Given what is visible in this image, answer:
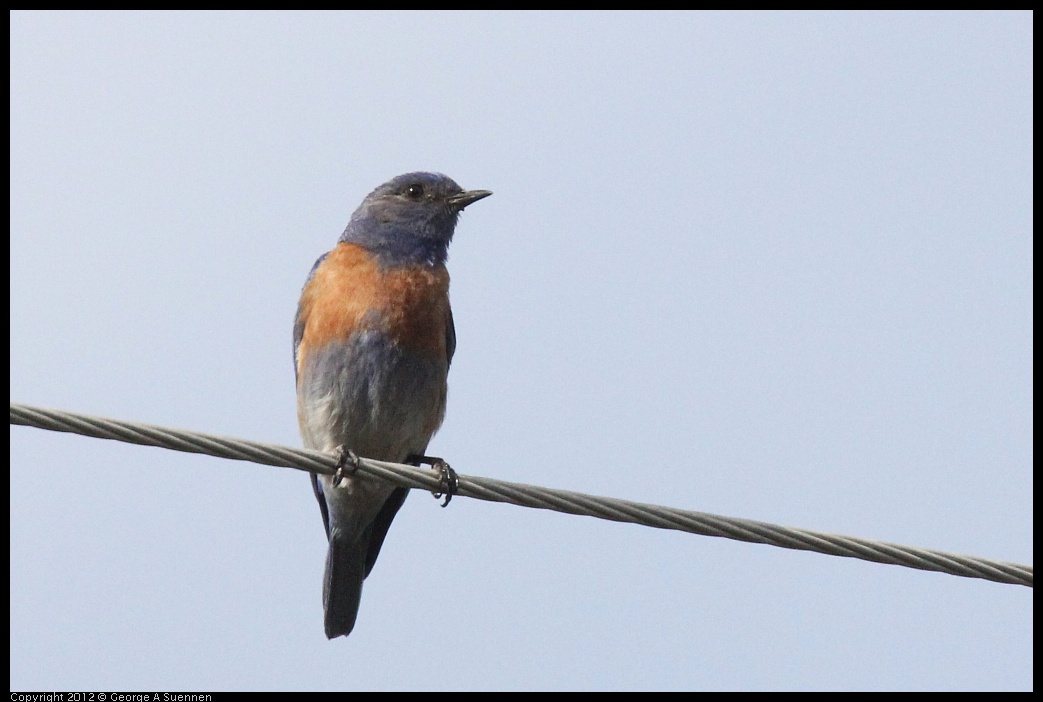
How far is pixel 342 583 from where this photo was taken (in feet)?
28.8

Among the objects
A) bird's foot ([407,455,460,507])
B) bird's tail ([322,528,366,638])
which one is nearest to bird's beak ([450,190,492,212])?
bird's foot ([407,455,460,507])

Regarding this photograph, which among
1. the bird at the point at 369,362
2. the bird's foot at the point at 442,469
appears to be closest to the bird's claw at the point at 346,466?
the bird's foot at the point at 442,469

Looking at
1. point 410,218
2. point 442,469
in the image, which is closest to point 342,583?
point 442,469

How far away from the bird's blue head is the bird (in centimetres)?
1

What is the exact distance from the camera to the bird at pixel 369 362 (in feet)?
26.3

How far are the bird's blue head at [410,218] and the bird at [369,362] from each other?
11mm

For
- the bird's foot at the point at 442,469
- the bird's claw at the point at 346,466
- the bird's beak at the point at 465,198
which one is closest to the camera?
the bird's claw at the point at 346,466

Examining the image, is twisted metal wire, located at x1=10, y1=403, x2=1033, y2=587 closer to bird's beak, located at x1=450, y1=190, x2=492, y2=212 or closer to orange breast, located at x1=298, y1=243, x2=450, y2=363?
orange breast, located at x1=298, y1=243, x2=450, y2=363

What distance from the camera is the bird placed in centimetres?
802

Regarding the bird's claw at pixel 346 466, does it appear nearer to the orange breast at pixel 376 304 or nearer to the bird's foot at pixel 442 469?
the bird's foot at pixel 442 469

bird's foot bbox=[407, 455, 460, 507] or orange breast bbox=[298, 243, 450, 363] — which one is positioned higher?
orange breast bbox=[298, 243, 450, 363]

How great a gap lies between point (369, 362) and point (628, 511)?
314cm

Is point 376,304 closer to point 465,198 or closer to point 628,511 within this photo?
point 465,198

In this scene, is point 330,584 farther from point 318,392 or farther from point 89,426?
point 89,426
